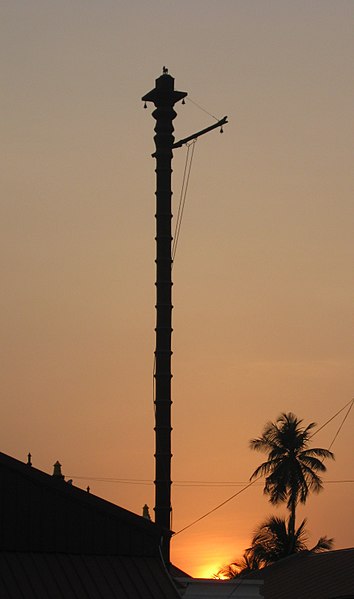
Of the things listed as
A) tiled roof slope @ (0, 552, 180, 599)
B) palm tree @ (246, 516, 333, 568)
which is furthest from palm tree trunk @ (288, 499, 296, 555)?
tiled roof slope @ (0, 552, 180, 599)

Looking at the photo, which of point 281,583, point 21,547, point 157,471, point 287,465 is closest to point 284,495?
point 287,465

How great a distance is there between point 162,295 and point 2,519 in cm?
1597

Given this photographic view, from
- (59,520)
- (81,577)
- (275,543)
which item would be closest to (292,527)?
(275,543)

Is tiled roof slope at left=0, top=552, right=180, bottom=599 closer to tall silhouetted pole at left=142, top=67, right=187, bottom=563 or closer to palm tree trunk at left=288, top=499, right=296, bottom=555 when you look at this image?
tall silhouetted pole at left=142, top=67, right=187, bottom=563

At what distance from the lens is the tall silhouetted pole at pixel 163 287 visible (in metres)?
44.4

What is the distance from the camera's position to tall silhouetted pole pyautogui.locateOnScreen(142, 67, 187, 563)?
44.4 m

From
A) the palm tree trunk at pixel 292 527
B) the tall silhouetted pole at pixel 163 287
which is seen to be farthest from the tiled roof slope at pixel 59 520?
the palm tree trunk at pixel 292 527

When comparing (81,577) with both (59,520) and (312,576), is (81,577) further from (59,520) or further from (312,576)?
(312,576)

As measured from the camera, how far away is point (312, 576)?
53719 mm

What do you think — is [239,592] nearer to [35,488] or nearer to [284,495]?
[35,488]

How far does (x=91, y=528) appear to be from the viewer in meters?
34.3

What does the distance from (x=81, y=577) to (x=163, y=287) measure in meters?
15.7

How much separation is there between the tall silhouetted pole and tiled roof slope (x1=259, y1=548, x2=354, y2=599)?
10002mm

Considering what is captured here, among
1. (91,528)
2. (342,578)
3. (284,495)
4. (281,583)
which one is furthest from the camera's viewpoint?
(284,495)
